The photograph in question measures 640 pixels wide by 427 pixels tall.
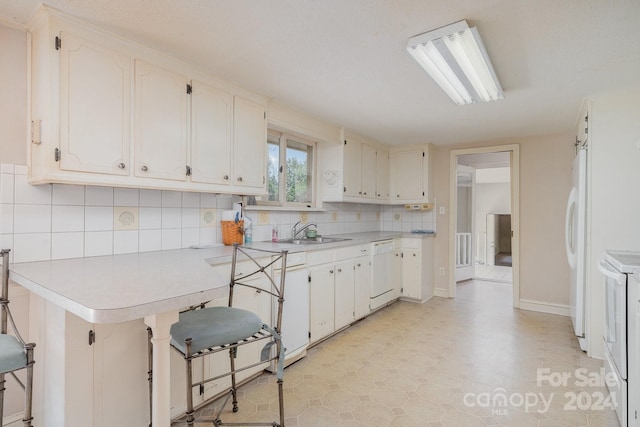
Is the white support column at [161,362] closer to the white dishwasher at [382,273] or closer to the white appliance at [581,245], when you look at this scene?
the white dishwasher at [382,273]

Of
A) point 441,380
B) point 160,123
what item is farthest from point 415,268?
point 160,123

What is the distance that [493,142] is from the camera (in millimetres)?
4250

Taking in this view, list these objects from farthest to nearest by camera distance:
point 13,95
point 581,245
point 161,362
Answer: point 581,245 < point 13,95 < point 161,362

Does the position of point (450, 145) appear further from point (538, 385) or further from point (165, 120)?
point (165, 120)

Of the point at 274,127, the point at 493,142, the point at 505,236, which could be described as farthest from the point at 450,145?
the point at 505,236

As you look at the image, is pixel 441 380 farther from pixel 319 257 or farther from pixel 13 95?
pixel 13 95

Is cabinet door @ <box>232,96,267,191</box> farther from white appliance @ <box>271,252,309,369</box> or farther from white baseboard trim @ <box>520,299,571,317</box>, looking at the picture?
white baseboard trim @ <box>520,299,571,317</box>

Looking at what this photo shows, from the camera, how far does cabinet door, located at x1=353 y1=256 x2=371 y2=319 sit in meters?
3.33

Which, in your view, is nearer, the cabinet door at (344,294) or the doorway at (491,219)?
the cabinet door at (344,294)

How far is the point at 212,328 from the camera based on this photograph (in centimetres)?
142

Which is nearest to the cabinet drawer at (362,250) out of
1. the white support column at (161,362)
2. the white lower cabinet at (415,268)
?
the white lower cabinet at (415,268)

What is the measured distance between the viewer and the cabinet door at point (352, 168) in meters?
3.70

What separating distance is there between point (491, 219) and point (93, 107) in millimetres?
7998

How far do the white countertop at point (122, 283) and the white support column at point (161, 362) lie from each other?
8 centimetres
